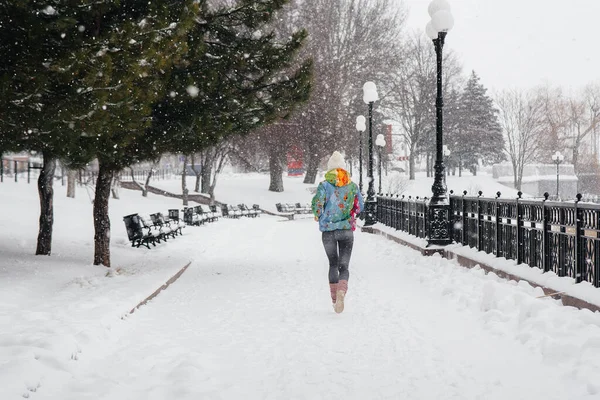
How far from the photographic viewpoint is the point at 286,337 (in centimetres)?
654

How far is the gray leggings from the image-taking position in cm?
769

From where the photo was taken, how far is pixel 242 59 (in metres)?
11.6

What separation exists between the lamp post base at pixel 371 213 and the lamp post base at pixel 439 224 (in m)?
10.9

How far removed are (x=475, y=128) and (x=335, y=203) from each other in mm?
61047

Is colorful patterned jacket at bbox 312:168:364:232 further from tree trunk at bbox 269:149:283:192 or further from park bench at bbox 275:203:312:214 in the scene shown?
tree trunk at bbox 269:149:283:192

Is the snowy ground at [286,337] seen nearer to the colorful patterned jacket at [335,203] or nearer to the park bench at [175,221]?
the colorful patterned jacket at [335,203]

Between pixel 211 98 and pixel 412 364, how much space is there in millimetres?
7522

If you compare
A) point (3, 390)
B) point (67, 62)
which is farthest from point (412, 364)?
point (67, 62)

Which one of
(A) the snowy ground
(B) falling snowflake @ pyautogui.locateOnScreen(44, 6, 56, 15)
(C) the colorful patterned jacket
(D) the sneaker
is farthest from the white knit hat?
(B) falling snowflake @ pyautogui.locateOnScreen(44, 6, 56, 15)

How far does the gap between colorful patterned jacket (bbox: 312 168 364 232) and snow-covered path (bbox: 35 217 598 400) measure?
114 cm

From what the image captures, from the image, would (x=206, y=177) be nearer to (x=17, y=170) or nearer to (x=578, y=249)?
(x=17, y=170)

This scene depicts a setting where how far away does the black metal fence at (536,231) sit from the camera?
7301 millimetres

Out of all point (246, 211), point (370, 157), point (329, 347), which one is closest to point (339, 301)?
point (329, 347)

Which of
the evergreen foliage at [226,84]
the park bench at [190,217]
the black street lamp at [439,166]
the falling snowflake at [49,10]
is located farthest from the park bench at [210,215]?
the falling snowflake at [49,10]
